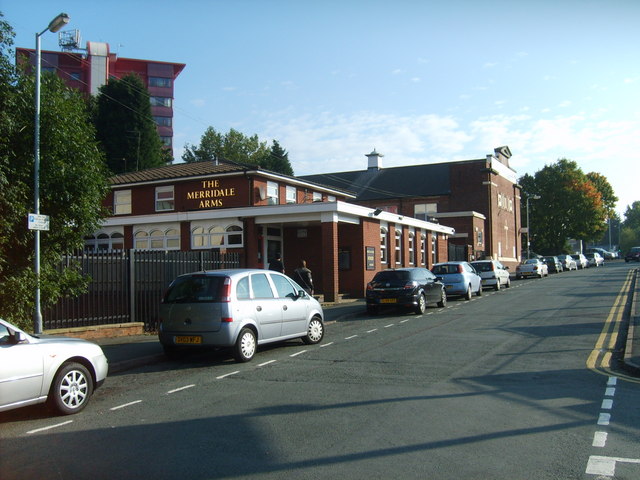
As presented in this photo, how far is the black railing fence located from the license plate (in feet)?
10.5

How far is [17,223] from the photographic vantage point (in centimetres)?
1105

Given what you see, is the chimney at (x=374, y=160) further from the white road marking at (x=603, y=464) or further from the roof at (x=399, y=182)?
the white road marking at (x=603, y=464)

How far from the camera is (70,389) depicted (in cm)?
709

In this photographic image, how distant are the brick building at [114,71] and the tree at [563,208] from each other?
47318mm

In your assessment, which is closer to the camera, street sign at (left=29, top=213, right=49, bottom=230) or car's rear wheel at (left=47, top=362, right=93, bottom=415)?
car's rear wheel at (left=47, top=362, right=93, bottom=415)

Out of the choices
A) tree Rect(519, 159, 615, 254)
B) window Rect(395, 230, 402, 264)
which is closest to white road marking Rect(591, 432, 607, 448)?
window Rect(395, 230, 402, 264)

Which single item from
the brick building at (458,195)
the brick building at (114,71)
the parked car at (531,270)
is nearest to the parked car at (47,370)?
the parked car at (531,270)

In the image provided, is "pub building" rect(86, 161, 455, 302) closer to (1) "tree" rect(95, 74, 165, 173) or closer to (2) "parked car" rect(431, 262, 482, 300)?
(2) "parked car" rect(431, 262, 482, 300)

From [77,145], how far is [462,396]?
8435 millimetres

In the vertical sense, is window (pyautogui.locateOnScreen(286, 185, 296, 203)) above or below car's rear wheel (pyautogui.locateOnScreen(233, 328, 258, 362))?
above

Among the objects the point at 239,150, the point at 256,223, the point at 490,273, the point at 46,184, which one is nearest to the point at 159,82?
the point at 239,150

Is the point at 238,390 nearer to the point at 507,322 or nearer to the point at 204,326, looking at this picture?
the point at 204,326

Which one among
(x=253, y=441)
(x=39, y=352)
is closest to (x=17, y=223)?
(x=39, y=352)

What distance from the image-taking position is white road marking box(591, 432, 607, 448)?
18.3 feet
